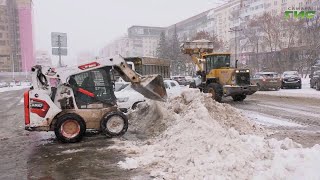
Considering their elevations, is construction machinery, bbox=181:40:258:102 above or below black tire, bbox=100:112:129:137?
above

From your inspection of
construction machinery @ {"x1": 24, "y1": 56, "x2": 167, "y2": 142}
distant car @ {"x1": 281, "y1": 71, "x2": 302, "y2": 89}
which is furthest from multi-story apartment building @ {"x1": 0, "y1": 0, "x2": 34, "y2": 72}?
construction machinery @ {"x1": 24, "y1": 56, "x2": 167, "y2": 142}

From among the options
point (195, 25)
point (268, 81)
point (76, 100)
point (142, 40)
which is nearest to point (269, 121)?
point (76, 100)

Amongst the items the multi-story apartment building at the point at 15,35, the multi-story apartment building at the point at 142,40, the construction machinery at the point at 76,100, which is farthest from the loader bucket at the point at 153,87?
the multi-story apartment building at the point at 142,40

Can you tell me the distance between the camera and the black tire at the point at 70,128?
9594mm

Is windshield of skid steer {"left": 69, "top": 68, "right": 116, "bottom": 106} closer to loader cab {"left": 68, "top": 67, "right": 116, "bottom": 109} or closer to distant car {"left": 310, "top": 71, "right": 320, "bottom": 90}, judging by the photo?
loader cab {"left": 68, "top": 67, "right": 116, "bottom": 109}

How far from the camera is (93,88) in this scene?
10180 millimetres

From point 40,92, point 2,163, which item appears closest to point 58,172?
point 2,163

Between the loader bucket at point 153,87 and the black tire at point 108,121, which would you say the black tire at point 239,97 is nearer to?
the loader bucket at point 153,87

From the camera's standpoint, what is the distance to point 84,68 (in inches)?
392

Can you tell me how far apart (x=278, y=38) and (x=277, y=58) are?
2.85 meters

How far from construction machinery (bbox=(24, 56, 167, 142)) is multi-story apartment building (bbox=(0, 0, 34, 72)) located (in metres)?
101

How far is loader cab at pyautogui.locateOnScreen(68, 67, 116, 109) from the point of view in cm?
996

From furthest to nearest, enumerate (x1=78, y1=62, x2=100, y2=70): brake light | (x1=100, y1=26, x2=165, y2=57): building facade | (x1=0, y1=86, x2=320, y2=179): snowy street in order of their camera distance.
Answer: (x1=100, y1=26, x2=165, y2=57): building facade → (x1=78, y1=62, x2=100, y2=70): brake light → (x1=0, y1=86, x2=320, y2=179): snowy street

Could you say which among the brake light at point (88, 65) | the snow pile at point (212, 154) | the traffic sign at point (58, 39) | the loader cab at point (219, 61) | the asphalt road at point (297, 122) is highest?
the traffic sign at point (58, 39)
